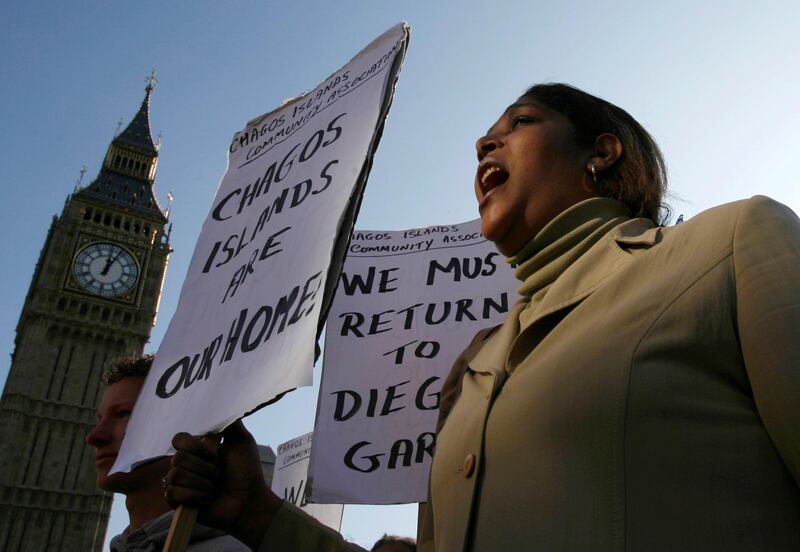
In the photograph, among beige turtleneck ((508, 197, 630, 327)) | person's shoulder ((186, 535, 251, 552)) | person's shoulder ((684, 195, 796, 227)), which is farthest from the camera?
person's shoulder ((186, 535, 251, 552))

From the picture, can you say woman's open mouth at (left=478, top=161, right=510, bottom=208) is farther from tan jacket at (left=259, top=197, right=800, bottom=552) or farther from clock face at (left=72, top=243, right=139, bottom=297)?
clock face at (left=72, top=243, right=139, bottom=297)

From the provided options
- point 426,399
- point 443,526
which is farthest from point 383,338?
point 443,526

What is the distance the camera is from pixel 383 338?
4.21 meters

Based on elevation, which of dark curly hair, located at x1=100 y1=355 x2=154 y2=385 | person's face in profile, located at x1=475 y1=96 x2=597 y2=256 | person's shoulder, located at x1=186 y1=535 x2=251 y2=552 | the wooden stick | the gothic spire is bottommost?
the wooden stick

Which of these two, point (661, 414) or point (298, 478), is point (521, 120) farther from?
point (298, 478)

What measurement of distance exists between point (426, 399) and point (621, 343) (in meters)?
2.85

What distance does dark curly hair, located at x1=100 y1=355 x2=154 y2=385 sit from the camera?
3609 mm

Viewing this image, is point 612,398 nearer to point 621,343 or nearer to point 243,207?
point 621,343

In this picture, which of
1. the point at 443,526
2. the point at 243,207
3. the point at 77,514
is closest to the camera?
→ the point at 443,526

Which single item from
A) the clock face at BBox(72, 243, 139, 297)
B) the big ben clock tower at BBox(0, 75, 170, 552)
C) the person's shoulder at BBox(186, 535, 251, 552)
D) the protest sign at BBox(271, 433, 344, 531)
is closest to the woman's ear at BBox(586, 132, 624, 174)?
the person's shoulder at BBox(186, 535, 251, 552)

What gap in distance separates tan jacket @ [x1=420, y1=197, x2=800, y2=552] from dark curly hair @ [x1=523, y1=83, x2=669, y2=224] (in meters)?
0.35

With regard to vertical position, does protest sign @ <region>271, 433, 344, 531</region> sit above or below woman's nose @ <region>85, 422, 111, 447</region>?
above

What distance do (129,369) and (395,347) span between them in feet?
4.21

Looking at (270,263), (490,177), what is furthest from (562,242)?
(270,263)
